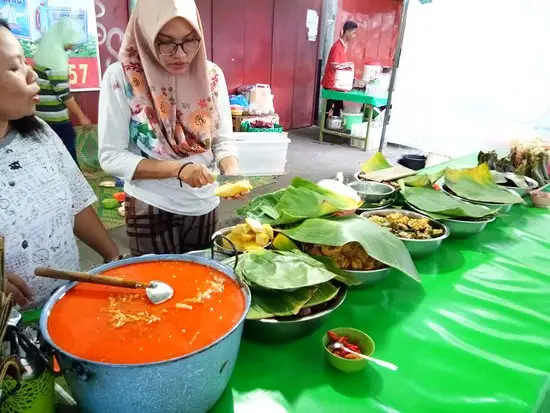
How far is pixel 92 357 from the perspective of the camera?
68cm

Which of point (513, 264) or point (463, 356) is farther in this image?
point (513, 264)

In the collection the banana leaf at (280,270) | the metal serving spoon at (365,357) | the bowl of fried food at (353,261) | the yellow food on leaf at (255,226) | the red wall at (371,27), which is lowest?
the metal serving spoon at (365,357)

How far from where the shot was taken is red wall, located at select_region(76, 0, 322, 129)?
487 centimetres

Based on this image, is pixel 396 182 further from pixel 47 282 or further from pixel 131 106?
pixel 47 282

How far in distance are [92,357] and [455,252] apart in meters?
1.43

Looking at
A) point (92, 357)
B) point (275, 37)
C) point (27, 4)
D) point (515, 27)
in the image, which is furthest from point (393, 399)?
point (275, 37)

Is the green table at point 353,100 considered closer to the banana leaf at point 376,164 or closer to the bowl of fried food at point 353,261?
the banana leaf at point 376,164

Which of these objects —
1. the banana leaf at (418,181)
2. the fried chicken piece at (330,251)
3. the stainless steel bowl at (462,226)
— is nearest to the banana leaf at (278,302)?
the fried chicken piece at (330,251)

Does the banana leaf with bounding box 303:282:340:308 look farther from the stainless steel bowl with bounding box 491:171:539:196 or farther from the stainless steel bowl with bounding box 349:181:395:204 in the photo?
the stainless steel bowl with bounding box 491:171:539:196

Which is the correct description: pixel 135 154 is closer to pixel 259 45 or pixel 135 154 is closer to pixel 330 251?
pixel 330 251

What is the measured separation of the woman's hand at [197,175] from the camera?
1.45 metres

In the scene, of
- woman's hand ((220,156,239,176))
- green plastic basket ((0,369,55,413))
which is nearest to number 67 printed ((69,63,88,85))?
woman's hand ((220,156,239,176))

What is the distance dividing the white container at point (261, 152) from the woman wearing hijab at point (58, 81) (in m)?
1.80

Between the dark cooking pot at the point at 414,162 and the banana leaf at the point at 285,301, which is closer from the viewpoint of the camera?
the banana leaf at the point at 285,301
